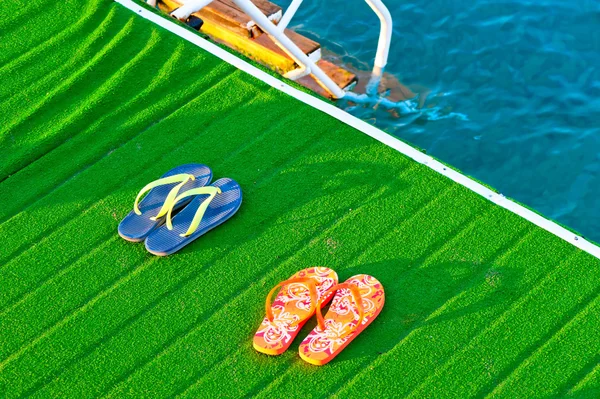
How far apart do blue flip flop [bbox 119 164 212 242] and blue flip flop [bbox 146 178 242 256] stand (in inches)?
2.5

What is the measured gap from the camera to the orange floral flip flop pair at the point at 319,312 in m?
4.44

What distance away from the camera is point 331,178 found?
532 centimetres

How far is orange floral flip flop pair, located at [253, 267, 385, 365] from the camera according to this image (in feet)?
14.6

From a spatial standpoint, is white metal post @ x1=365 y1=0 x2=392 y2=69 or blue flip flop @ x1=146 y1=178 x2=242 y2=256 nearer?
blue flip flop @ x1=146 y1=178 x2=242 y2=256

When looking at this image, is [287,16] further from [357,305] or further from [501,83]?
[357,305]

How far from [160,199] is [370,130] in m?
1.67

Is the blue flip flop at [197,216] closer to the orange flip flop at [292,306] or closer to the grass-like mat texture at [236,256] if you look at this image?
the grass-like mat texture at [236,256]

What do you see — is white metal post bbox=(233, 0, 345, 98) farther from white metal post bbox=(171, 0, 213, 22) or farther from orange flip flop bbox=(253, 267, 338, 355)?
orange flip flop bbox=(253, 267, 338, 355)

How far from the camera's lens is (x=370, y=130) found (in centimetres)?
554

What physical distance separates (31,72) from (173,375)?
123 inches

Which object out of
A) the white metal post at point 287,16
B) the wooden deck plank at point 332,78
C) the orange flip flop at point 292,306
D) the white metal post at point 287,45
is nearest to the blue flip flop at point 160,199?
the orange flip flop at point 292,306

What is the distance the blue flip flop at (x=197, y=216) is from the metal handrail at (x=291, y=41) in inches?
Answer: 55.1

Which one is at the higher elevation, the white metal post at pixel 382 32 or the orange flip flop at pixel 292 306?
the white metal post at pixel 382 32

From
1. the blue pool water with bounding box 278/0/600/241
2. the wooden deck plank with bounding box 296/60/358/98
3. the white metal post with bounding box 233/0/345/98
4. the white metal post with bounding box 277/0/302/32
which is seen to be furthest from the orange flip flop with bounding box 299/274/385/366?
the wooden deck plank with bounding box 296/60/358/98
